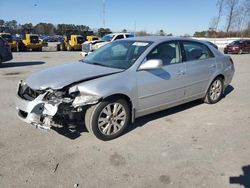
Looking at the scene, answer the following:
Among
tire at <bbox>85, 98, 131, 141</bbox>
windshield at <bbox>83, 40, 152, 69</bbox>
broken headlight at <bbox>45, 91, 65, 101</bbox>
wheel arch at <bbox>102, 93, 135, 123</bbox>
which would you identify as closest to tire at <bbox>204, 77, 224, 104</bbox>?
windshield at <bbox>83, 40, 152, 69</bbox>

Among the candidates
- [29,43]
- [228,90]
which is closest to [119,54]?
[228,90]

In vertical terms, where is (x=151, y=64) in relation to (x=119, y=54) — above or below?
below

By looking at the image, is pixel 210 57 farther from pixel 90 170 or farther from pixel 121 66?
pixel 90 170

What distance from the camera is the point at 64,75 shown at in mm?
4188

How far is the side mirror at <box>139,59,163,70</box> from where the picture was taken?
431 centimetres

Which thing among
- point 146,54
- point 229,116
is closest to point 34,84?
point 146,54

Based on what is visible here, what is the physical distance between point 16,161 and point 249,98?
5.94m

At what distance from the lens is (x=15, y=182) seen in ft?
10.1

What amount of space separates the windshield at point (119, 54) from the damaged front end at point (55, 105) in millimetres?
994

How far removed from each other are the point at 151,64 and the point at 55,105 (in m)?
1.70

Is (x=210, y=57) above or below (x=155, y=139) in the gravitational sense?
above

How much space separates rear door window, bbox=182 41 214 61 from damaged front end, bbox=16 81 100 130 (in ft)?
7.97

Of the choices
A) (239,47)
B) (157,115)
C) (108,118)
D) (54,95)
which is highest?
(239,47)

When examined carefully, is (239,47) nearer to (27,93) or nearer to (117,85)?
(117,85)
